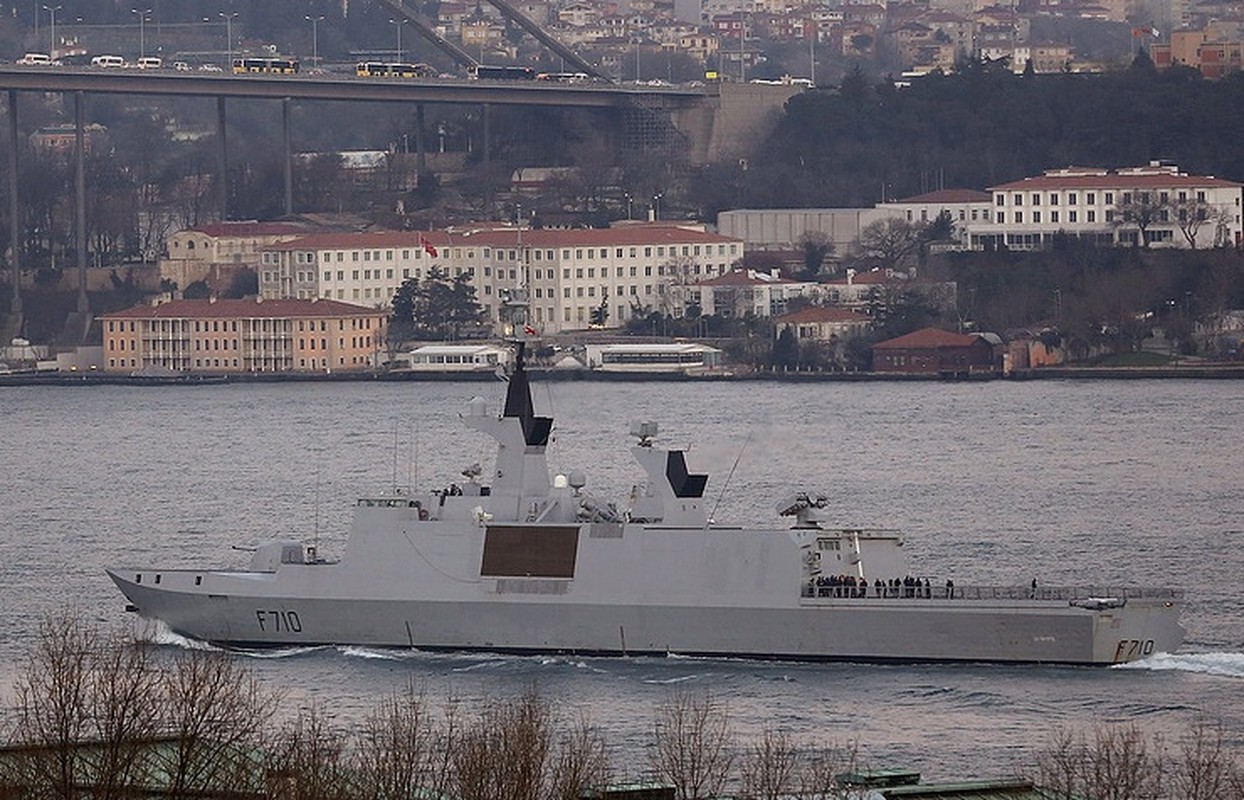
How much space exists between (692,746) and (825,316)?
176ft

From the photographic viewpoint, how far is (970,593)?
3266 centimetres

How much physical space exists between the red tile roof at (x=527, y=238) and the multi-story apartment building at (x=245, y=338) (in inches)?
196

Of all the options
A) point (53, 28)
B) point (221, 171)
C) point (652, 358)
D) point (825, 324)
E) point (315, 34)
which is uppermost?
point (53, 28)

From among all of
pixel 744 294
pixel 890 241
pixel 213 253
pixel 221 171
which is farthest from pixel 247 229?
pixel 890 241

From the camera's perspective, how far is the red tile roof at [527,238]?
284 feet

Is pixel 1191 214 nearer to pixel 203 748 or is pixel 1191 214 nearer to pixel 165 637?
pixel 165 637

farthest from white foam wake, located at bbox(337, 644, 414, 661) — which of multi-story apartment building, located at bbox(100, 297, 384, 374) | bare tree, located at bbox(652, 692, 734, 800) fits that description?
multi-story apartment building, located at bbox(100, 297, 384, 374)

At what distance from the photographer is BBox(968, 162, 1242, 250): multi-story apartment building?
84562 mm

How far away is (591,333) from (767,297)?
3.82 metres

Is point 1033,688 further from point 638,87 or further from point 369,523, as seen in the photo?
point 638,87

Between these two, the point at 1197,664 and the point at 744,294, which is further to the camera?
the point at 744,294

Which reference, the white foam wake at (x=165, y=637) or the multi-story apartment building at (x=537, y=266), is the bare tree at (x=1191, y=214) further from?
the white foam wake at (x=165, y=637)

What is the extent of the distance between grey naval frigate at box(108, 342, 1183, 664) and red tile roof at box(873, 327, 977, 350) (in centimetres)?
4189

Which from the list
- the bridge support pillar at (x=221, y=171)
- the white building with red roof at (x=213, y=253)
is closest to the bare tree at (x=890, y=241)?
the white building with red roof at (x=213, y=253)
